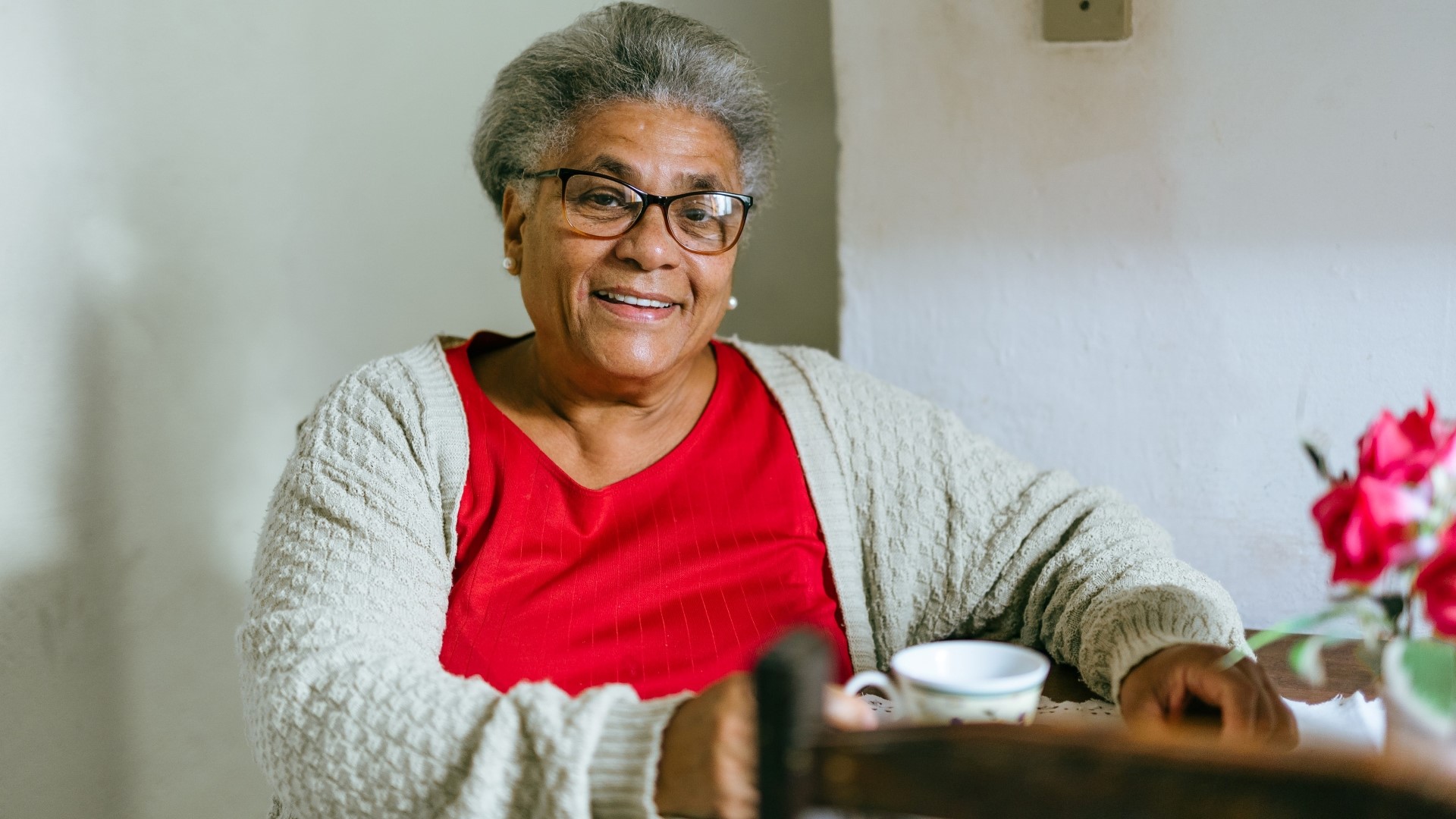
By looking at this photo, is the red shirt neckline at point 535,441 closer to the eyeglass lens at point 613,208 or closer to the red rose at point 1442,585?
the eyeglass lens at point 613,208

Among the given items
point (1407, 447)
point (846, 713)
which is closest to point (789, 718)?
point (846, 713)

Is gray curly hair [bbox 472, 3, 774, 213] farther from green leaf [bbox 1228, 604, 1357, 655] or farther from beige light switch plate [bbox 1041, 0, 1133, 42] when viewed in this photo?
green leaf [bbox 1228, 604, 1357, 655]

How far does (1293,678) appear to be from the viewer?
3.83ft

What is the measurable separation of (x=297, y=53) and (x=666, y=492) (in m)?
0.90

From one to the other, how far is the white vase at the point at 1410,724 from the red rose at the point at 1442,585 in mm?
23

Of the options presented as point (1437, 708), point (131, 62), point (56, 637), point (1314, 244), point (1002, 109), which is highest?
point (131, 62)

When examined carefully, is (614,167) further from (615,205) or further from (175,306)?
(175,306)

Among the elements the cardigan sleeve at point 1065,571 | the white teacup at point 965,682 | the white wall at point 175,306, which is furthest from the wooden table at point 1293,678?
the white wall at point 175,306

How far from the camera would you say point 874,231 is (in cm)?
159

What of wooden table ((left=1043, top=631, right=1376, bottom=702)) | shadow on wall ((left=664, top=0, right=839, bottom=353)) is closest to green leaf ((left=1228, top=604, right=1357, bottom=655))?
wooden table ((left=1043, top=631, right=1376, bottom=702))

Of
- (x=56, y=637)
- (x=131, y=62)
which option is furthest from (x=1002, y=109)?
(x=56, y=637)

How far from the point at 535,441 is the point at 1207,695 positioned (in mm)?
789

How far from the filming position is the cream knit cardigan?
32.0 inches

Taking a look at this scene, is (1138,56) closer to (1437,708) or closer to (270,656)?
(1437,708)
